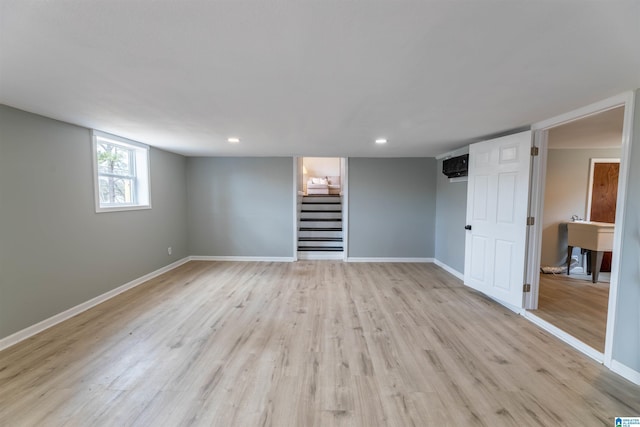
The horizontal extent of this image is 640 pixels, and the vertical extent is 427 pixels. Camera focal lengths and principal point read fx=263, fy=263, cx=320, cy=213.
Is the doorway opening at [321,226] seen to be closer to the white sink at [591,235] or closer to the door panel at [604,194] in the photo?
the white sink at [591,235]

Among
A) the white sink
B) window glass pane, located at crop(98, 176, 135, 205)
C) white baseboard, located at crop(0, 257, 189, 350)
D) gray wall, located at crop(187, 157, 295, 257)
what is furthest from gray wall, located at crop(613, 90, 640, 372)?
window glass pane, located at crop(98, 176, 135, 205)

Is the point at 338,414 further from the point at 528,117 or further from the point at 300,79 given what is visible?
the point at 528,117

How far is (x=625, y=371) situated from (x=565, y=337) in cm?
56

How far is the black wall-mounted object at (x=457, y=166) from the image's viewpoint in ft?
13.1

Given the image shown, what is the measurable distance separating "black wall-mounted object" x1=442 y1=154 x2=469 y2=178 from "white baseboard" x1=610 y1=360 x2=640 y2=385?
104 inches

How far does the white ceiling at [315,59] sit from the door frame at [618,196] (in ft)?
0.42

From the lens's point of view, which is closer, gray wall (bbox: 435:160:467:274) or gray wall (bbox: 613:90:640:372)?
gray wall (bbox: 613:90:640:372)

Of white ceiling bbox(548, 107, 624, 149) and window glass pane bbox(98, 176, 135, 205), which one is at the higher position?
white ceiling bbox(548, 107, 624, 149)

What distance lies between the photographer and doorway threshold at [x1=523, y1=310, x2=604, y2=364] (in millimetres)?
2264

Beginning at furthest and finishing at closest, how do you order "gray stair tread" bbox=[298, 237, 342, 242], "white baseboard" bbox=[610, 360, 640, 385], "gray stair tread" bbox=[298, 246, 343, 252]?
1. "gray stair tread" bbox=[298, 237, 342, 242]
2. "gray stair tread" bbox=[298, 246, 343, 252]
3. "white baseboard" bbox=[610, 360, 640, 385]

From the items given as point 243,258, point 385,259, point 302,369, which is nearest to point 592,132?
point 385,259

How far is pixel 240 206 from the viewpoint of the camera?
5.55 metres

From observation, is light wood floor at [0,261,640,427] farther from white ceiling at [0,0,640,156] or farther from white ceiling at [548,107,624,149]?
white ceiling at [548,107,624,149]

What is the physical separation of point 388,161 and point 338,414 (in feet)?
15.5
